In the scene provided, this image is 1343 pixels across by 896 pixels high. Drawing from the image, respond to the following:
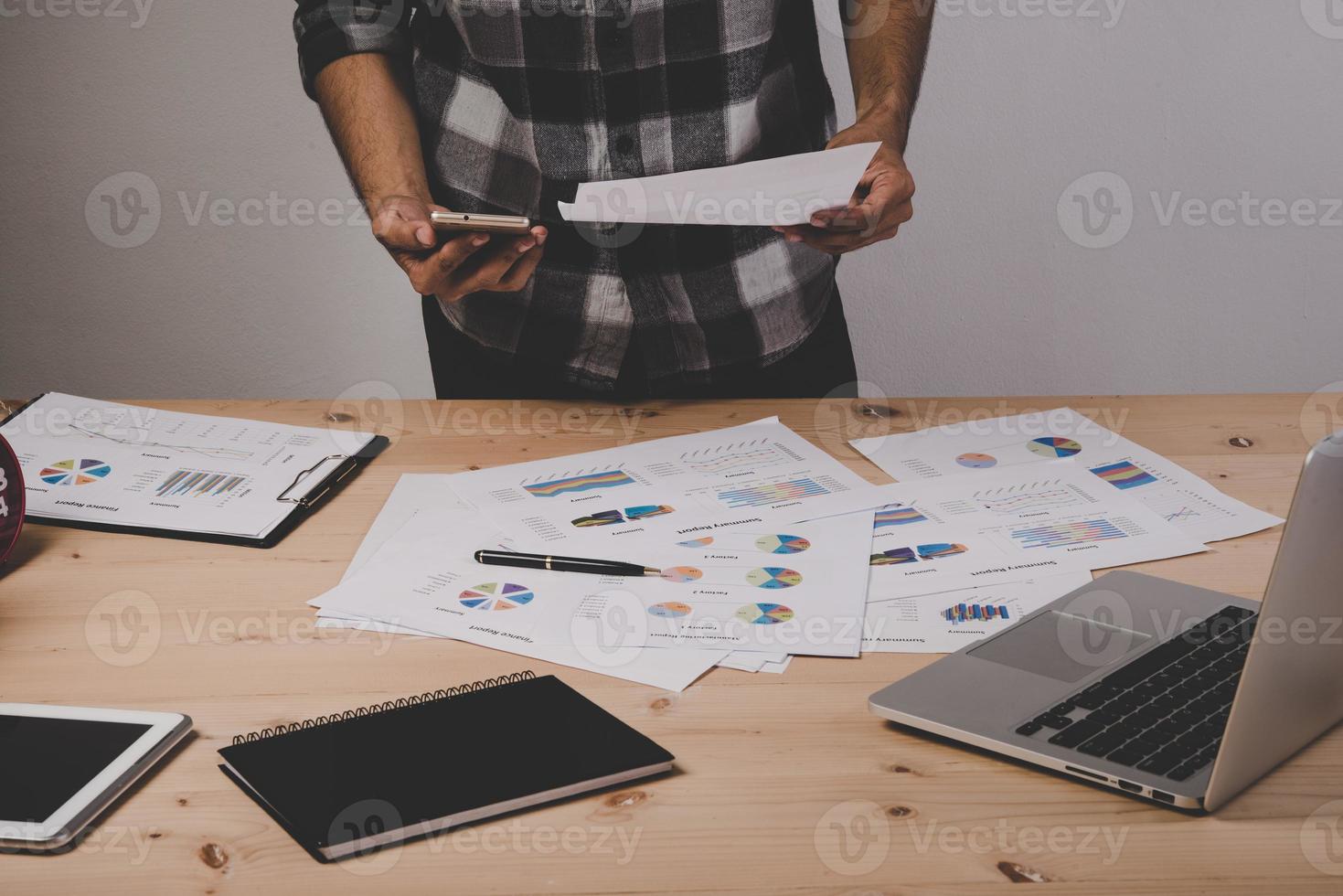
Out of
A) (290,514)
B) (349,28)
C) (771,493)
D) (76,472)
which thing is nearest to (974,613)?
(771,493)

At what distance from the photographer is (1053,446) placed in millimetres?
1302

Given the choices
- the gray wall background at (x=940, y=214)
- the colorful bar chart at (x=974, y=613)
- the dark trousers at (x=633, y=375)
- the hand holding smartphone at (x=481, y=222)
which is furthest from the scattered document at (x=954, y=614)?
the gray wall background at (x=940, y=214)

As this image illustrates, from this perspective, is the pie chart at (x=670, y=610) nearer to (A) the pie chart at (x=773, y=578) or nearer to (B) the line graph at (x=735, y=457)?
(A) the pie chart at (x=773, y=578)

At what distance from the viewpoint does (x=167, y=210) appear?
8.81ft

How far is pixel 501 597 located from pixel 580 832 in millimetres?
315

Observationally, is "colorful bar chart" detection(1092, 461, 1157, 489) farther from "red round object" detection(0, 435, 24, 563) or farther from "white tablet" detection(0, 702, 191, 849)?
"red round object" detection(0, 435, 24, 563)

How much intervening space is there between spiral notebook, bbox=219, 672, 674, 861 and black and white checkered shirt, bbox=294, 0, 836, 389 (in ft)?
2.57

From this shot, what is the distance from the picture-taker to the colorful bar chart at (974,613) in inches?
37.3

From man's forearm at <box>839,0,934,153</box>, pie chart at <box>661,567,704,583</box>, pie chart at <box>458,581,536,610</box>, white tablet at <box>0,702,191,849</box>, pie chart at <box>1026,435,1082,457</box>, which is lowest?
pie chart at <box>1026,435,1082,457</box>

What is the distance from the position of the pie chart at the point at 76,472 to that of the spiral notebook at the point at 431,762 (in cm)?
55

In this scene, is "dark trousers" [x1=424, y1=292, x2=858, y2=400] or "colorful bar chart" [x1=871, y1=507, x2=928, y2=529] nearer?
"colorful bar chart" [x1=871, y1=507, x2=928, y2=529]

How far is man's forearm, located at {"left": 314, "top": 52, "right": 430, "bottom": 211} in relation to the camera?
1447 millimetres

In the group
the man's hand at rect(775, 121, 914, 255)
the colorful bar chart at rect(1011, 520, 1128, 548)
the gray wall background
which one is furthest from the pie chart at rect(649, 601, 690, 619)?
the gray wall background

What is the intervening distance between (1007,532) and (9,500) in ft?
2.89
